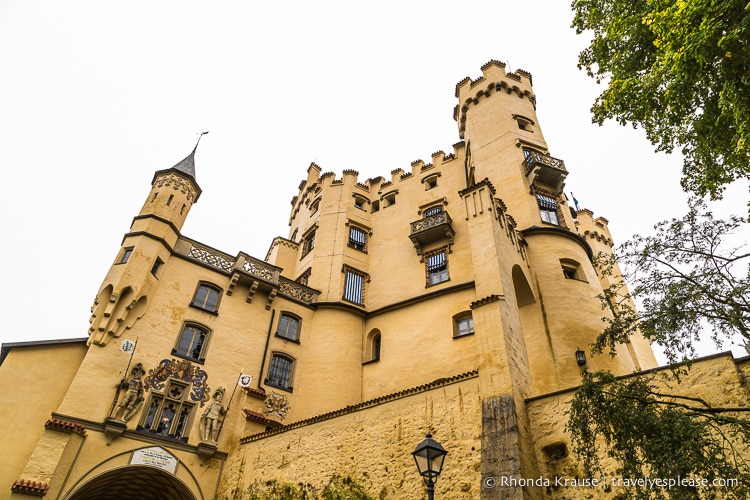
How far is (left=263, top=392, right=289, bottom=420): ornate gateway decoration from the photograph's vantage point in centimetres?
1897

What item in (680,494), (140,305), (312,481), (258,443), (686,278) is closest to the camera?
(680,494)

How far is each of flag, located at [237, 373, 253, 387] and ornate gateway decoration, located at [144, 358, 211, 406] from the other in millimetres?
1287

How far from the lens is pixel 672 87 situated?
995 cm

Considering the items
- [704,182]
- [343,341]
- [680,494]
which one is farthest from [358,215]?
[680,494]

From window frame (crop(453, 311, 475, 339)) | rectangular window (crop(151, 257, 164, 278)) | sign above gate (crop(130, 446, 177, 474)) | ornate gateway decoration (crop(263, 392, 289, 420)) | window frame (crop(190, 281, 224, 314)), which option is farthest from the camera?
window frame (crop(190, 281, 224, 314))

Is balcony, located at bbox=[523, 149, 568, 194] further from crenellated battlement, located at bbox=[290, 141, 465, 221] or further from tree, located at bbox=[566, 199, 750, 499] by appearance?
tree, located at bbox=[566, 199, 750, 499]

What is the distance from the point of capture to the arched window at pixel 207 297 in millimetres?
19984

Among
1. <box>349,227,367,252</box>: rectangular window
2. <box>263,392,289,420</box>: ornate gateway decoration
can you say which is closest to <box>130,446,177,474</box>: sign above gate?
<box>263,392,289,420</box>: ornate gateway decoration

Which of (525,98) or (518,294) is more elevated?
(525,98)

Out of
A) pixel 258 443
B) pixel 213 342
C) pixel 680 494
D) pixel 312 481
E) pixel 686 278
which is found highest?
pixel 213 342

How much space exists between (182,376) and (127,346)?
2.25m

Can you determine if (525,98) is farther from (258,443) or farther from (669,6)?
(258,443)

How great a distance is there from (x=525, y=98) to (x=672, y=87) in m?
21.1

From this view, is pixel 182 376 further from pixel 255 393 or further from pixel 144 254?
pixel 144 254
